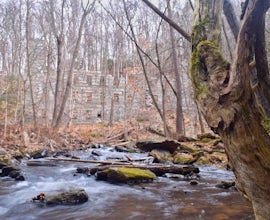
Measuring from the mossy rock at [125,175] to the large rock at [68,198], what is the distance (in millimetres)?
1746

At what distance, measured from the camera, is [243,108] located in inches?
96.4


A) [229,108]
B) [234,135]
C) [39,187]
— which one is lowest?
[39,187]

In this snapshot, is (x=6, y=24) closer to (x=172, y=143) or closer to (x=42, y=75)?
(x=42, y=75)

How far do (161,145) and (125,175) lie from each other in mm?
5341

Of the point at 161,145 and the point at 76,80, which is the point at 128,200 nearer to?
the point at 161,145

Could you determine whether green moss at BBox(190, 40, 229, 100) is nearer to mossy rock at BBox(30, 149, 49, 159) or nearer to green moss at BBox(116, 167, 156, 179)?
green moss at BBox(116, 167, 156, 179)

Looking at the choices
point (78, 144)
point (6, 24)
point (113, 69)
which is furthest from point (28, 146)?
point (113, 69)

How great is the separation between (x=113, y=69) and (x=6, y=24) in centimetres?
1370

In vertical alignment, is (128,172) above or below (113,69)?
below

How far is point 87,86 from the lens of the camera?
3244cm

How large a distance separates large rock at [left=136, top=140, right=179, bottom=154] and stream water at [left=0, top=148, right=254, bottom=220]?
12.2 ft

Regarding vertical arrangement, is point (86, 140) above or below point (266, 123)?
below

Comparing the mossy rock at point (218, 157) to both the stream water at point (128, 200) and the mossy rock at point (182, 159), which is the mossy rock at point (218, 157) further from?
the stream water at point (128, 200)

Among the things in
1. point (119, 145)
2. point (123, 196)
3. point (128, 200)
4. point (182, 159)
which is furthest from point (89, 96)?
point (128, 200)
